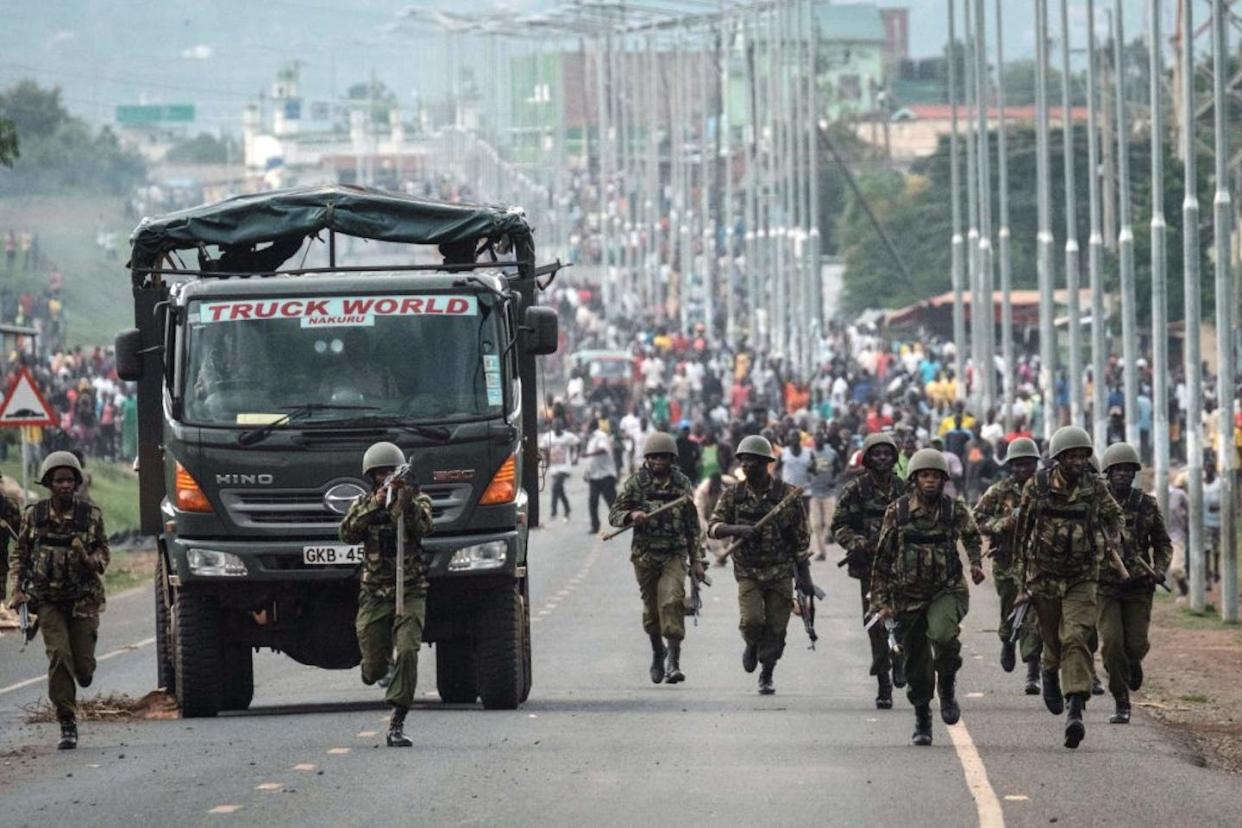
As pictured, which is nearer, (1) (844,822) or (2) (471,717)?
(1) (844,822)

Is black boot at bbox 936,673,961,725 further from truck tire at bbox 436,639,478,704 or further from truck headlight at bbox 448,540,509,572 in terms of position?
truck tire at bbox 436,639,478,704

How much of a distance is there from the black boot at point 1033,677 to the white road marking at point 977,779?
7.41 ft

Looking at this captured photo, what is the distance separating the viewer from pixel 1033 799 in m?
13.1

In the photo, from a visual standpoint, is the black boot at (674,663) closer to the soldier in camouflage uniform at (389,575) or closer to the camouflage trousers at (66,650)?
the soldier in camouflage uniform at (389,575)

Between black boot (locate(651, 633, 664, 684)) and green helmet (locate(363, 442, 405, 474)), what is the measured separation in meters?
4.47

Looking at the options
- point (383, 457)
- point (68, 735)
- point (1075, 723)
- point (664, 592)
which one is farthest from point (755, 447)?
point (68, 735)

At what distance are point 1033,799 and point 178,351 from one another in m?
6.59

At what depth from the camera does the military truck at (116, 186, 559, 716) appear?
56.6ft

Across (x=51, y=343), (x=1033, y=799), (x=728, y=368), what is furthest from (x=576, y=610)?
(x=51, y=343)

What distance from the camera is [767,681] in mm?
19172

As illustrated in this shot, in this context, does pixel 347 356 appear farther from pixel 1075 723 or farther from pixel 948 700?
pixel 1075 723

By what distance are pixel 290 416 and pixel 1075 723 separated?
501 centimetres

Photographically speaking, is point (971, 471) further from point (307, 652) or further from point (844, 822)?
point (844, 822)

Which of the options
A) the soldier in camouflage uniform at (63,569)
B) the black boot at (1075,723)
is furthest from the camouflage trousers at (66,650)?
the black boot at (1075,723)
